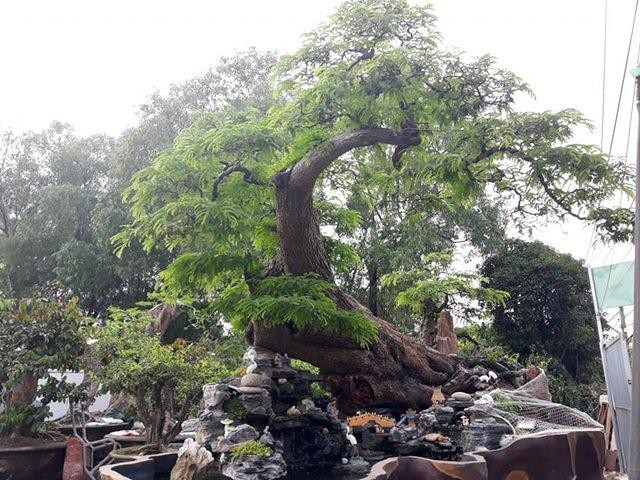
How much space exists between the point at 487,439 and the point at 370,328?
6.72ft

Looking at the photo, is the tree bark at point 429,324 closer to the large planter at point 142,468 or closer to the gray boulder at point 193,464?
the large planter at point 142,468

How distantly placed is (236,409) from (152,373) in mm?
1522

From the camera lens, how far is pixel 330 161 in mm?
7500

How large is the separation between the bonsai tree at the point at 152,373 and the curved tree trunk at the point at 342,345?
1010 mm

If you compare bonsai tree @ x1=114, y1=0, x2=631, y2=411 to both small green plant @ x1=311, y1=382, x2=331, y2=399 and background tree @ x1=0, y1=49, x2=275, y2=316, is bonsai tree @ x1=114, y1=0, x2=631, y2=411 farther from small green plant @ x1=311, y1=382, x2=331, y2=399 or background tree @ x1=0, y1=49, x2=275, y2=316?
background tree @ x1=0, y1=49, x2=275, y2=316

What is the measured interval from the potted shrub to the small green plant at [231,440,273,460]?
301 cm

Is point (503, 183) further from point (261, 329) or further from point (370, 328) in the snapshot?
point (261, 329)

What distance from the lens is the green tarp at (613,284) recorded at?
882 centimetres

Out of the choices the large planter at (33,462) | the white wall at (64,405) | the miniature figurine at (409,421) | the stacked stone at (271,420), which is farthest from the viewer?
the white wall at (64,405)

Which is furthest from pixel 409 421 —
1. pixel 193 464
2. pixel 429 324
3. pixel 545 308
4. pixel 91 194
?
pixel 91 194

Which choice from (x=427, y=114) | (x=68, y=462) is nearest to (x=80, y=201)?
(x=68, y=462)

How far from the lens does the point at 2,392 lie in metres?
8.00

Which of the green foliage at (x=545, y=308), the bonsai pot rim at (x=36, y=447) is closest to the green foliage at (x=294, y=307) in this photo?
the bonsai pot rim at (x=36, y=447)

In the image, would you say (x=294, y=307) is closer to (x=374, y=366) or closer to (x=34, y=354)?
(x=374, y=366)
